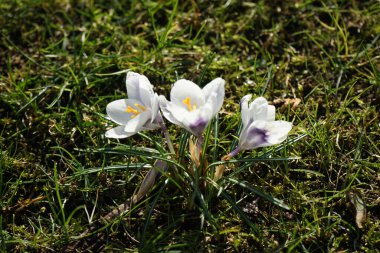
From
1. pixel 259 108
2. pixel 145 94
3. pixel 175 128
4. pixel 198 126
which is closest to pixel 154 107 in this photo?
pixel 145 94

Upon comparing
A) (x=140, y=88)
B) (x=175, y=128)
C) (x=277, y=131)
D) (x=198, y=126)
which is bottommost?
(x=175, y=128)

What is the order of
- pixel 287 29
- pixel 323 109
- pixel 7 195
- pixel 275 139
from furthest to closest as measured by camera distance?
pixel 287 29 < pixel 323 109 < pixel 7 195 < pixel 275 139

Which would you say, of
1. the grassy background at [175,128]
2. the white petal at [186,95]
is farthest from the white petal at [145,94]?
the grassy background at [175,128]

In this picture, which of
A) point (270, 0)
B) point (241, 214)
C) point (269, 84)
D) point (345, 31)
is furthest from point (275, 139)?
point (270, 0)

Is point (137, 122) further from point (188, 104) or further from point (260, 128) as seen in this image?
point (260, 128)

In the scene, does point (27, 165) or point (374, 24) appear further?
point (374, 24)

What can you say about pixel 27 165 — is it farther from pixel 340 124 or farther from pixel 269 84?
pixel 340 124

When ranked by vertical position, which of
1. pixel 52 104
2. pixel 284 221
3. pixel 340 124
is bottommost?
pixel 284 221
